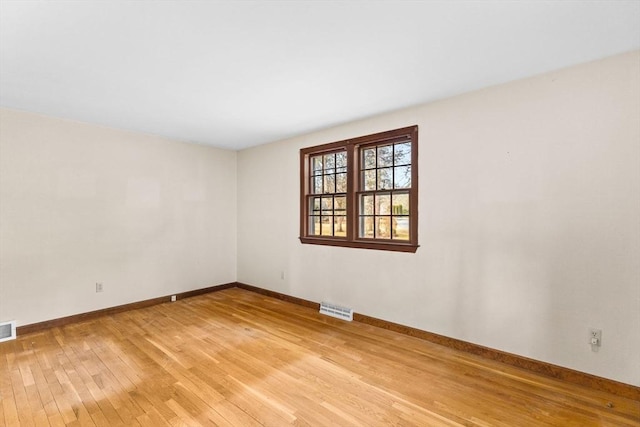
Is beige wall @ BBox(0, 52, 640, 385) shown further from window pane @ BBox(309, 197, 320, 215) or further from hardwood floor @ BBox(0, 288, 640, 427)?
hardwood floor @ BBox(0, 288, 640, 427)

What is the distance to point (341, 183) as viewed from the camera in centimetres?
425

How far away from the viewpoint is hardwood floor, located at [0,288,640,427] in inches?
80.3

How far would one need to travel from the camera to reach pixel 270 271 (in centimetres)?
509

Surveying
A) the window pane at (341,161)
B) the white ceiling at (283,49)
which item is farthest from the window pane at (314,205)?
the white ceiling at (283,49)

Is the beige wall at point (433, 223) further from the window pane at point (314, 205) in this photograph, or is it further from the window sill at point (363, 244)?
the window pane at point (314, 205)

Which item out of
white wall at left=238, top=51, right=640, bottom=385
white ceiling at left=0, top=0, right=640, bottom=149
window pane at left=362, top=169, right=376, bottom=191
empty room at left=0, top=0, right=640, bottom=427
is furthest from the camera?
window pane at left=362, top=169, right=376, bottom=191

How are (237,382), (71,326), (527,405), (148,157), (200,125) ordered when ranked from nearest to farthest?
(527,405) < (237,382) < (71,326) < (200,125) < (148,157)

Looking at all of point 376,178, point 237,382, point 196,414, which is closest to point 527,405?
point 237,382

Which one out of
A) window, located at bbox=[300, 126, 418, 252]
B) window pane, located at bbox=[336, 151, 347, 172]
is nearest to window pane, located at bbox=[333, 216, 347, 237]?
window, located at bbox=[300, 126, 418, 252]

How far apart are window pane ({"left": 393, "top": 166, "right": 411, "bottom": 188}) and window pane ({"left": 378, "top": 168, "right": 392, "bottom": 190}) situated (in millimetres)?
80

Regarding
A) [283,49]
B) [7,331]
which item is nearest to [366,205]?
[283,49]

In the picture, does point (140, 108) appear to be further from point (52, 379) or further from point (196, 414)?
point (196, 414)

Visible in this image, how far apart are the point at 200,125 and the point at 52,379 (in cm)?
314

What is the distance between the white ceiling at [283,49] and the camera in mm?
1791
